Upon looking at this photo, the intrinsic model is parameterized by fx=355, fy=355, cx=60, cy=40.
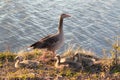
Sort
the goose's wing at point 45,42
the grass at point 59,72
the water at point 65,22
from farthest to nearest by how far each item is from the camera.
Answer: the water at point 65,22, the goose's wing at point 45,42, the grass at point 59,72

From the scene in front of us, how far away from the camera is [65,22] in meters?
19.0

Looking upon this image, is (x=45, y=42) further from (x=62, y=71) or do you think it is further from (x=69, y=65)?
(x=62, y=71)

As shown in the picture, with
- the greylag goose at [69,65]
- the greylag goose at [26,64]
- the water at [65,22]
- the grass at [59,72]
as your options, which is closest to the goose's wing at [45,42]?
the grass at [59,72]

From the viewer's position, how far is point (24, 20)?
62.0 feet

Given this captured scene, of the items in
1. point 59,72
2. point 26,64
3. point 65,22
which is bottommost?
point 65,22

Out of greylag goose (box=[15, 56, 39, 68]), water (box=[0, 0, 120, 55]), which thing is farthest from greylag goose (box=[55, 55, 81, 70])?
water (box=[0, 0, 120, 55])

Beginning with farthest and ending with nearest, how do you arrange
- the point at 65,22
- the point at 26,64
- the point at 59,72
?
the point at 65,22
the point at 26,64
the point at 59,72

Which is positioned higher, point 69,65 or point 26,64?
point 26,64

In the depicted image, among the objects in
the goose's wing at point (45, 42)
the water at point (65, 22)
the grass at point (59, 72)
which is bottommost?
the water at point (65, 22)

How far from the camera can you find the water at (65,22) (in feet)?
56.0

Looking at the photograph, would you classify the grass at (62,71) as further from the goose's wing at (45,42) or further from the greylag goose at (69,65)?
the goose's wing at (45,42)

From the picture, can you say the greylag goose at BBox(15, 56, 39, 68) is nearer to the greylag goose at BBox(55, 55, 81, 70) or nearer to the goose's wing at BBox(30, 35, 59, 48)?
the greylag goose at BBox(55, 55, 81, 70)

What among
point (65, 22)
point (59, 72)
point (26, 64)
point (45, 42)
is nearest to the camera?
point (59, 72)

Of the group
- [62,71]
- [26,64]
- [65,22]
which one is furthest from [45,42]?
[65,22]
